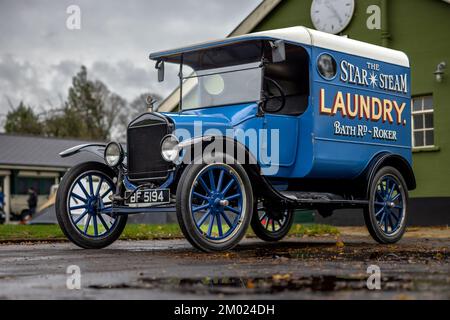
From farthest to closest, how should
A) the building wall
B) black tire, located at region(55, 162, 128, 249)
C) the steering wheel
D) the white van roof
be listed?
the building wall → the steering wheel → the white van roof → black tire, located at region(55, 162, 128, 249)

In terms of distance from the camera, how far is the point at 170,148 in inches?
324

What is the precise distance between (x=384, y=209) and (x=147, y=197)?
385cm

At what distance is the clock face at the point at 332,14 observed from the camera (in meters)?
19.9

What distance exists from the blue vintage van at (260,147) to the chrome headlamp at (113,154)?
1 cm

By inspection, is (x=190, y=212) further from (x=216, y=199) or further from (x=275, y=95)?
(x=275, y=95)

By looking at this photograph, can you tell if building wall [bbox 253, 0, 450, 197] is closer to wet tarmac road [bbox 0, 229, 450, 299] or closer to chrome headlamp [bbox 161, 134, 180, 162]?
wet tarmac road [bbox 0, 229, 450, 299]

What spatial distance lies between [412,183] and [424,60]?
308 inches

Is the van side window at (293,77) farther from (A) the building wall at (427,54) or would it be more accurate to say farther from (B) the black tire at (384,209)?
(A) the building wall at (427,54)

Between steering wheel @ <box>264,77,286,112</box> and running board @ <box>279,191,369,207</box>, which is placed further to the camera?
steering wheel @ <box>264,77,286,112</box>

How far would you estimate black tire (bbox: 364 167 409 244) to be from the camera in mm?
10219

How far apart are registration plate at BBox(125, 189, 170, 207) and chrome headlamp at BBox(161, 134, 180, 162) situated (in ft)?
1.19

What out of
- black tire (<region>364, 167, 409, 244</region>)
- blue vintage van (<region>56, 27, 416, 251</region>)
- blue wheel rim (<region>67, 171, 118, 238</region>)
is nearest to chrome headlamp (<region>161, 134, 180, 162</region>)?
blue vintage van (<region>56, 27, 416, 251</region>)

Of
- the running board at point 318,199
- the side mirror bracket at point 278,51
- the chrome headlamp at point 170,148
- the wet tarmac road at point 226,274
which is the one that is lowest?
the wet tarmac road at point 226,274

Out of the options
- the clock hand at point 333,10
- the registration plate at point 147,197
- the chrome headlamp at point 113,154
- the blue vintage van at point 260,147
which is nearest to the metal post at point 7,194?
the clock hand at point 333,10
